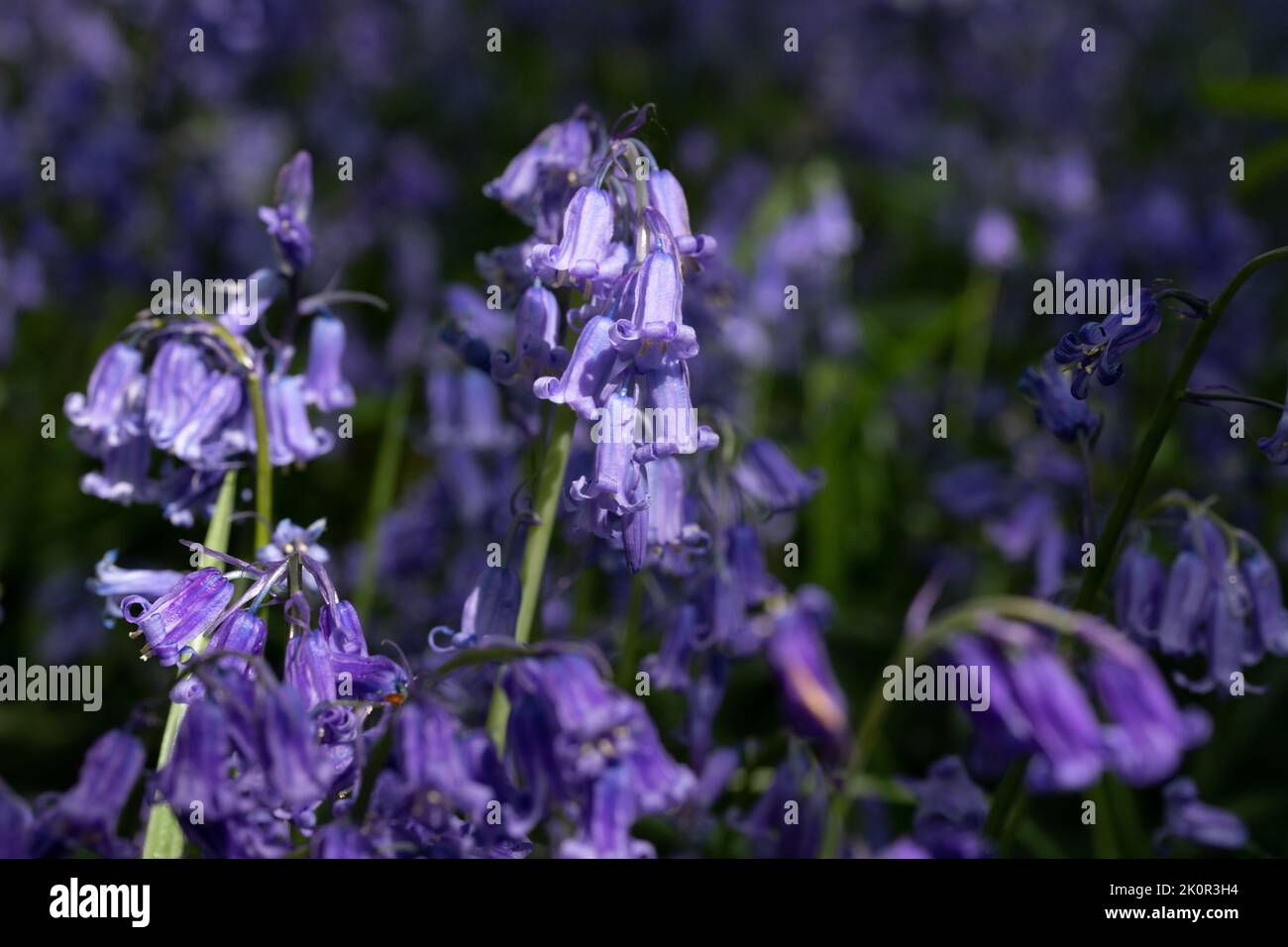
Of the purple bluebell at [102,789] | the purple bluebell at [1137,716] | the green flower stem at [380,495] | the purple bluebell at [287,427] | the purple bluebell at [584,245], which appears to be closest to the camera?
the purple bluebell at [1137,716]

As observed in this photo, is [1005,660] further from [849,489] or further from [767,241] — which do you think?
[767,241]

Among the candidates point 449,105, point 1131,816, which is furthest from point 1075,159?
point 1131,816

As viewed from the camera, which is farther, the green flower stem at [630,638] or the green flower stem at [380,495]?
the green flower stem at [380,495]

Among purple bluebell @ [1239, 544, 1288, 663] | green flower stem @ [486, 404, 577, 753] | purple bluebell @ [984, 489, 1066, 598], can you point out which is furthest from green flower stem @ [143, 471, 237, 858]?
purple bluebell @ [984, 489, 1066, 598]

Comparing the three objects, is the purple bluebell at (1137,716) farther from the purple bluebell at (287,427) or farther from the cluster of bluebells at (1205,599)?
the purple bluebell at (287,427)

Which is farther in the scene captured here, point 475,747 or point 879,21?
point 879,21

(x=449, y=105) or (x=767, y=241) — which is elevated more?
(x=449, y=105)

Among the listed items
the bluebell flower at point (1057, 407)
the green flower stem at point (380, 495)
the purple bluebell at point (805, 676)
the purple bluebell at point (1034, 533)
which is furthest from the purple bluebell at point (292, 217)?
the purple bluebell at point (1034, 533)

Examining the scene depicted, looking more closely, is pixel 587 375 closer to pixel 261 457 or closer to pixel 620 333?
pixel 620 333
